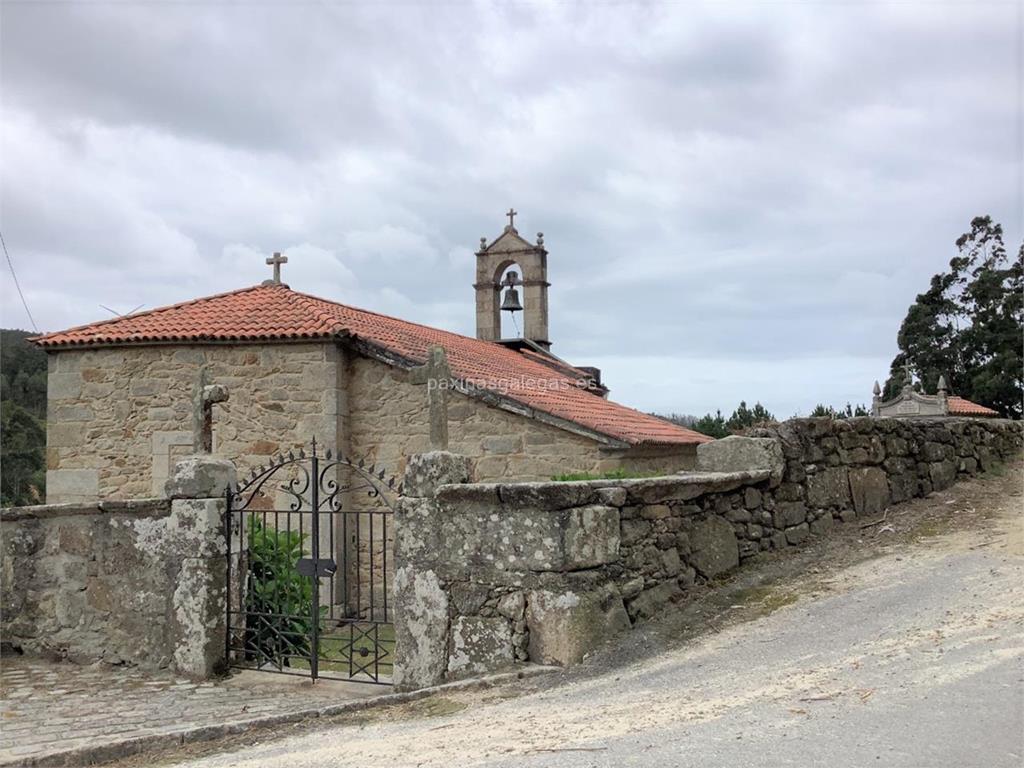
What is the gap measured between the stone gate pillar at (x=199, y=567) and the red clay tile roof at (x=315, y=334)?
490cm

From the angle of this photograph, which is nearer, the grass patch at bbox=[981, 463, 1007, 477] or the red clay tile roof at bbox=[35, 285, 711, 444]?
the grass patch at bbox=[981, 463, 1007, 477]

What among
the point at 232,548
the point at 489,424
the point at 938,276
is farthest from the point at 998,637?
the point at 938,276

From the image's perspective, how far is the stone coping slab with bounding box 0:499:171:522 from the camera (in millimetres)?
6734

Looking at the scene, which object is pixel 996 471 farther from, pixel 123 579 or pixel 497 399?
pixel 123 579

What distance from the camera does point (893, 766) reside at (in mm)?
3115

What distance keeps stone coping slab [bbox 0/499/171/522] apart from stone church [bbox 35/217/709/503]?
395cm

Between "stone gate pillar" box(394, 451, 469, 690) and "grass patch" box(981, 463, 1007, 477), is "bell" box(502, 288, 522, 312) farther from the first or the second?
"stone gate pillar" box(394, 451, 469, 690)

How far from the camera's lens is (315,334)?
11383mm

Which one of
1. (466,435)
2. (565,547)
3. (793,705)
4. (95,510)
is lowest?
(793,705)

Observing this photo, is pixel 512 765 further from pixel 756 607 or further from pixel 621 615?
pixel 756 607

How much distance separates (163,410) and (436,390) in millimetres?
6900

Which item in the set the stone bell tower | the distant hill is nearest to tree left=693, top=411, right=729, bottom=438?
the stone bell tower

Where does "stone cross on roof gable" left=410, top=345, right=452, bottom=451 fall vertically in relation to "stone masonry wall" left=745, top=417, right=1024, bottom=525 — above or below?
above

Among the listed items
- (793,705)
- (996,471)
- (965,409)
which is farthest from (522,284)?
(793,705)
